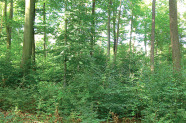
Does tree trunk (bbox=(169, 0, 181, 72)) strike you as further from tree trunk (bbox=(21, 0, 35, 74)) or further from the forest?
tree trunk (bbox=(21, 0, 35, 74))

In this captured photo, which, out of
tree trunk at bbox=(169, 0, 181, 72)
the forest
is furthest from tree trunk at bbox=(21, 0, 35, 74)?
tree trunk at bbox=(169, 0, 181, 72)

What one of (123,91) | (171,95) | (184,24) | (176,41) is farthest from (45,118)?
(184,24)

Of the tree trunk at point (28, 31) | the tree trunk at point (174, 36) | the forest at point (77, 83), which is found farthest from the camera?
the tree trunk at point (28, 31)

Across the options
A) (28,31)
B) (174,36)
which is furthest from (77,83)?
(174,36)

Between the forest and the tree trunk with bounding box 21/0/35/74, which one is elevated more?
the tree trunk with bounding box 21/0/35/74

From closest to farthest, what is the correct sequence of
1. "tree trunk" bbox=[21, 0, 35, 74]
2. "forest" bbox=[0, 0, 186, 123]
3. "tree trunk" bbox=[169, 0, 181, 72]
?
"forest" bbox=[0, 0, 186, 123]
"tree trunk" bbox=[169, 0, 181, 72]
"tree trunk" bbox=[21, 0, 35, 74]

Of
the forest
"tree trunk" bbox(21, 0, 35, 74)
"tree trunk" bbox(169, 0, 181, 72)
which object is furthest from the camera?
"tree trunk" bbox(21, 0, 35, 74)

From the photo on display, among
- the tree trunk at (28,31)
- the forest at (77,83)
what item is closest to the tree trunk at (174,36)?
the forest at (77,83)

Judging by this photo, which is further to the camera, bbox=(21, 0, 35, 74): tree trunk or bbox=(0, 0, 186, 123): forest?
bbox=(21, 0, 35, 74): tree trunk

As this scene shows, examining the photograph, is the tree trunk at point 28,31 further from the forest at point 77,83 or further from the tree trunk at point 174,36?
the tree trunk at point 174,36

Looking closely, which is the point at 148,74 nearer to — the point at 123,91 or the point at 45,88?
the point at 123,91

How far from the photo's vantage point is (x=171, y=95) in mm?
5184

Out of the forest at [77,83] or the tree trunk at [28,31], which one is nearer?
the forest at [77,83]

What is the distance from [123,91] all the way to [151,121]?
6.43 feet
